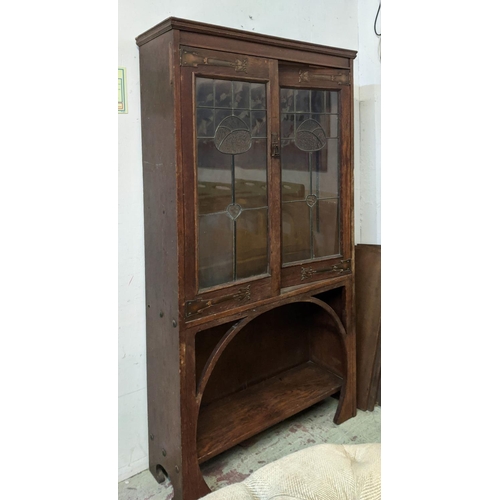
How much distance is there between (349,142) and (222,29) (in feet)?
2.80

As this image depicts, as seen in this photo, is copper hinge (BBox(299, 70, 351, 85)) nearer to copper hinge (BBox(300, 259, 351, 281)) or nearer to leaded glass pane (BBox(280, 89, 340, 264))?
leaded glass pane (BBox(280, 89, 340, 264))

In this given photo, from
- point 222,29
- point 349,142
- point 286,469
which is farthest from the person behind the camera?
point 349,142

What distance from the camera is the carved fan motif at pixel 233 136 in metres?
1.72

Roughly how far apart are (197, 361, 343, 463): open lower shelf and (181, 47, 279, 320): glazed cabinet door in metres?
0.57

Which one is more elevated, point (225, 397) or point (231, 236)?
point (231, 236)

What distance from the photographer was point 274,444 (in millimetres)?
2164

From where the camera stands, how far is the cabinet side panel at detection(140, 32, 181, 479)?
64.7 inches

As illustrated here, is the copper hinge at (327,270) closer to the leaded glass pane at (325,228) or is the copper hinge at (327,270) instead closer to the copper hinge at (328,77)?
the leaded glass pane at (325,228)

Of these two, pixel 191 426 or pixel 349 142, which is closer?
pixel 191 426

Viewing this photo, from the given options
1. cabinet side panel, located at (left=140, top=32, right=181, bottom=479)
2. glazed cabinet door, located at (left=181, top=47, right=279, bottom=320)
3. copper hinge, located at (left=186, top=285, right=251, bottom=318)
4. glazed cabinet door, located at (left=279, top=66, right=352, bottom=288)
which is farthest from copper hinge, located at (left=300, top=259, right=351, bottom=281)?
cabinet side panel, located at (left=140, top=32, right=181, bottom=479)

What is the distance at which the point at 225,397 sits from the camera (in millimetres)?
2246

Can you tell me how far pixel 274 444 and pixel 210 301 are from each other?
2.83ft
